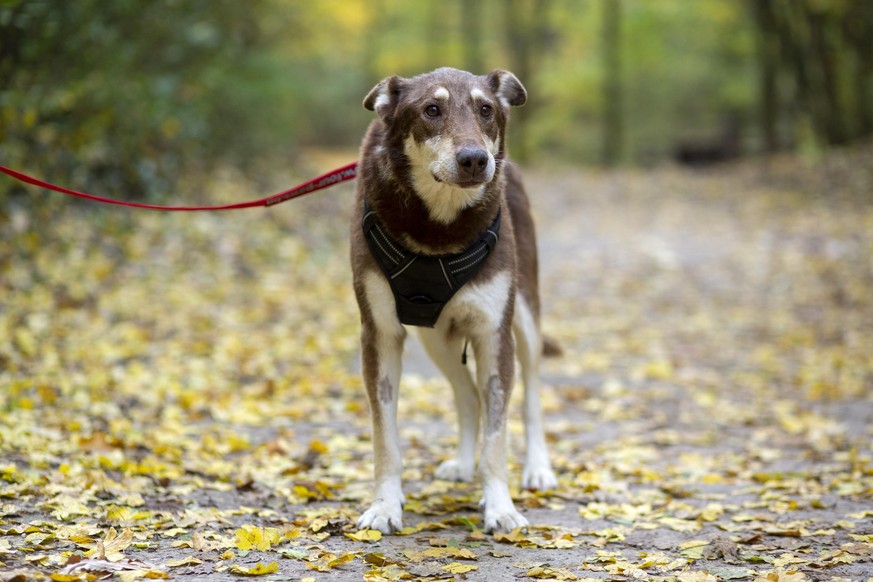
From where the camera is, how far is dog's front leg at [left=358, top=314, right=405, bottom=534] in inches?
169

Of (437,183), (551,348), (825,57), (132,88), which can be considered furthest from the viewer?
(825,57)

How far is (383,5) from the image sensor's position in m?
35.5

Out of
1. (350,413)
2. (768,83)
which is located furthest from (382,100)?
(768,83)

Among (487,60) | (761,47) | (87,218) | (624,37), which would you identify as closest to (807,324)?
(87,218)

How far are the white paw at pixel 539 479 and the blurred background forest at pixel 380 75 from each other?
3435mm

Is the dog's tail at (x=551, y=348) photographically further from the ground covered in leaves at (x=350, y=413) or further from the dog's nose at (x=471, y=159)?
the dog's nose at (x=471, y=159)

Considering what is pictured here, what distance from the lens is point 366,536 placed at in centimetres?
405

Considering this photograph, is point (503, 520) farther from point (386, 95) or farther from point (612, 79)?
point (612, 79)

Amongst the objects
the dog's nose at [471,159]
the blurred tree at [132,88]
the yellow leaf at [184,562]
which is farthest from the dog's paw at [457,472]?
the blurred tree at [132,88]

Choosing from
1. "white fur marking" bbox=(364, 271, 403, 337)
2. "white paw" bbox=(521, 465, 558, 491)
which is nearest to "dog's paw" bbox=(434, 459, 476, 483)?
"white paw" bbox=(521, 465, 558, 491)

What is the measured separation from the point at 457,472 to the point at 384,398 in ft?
A: 3.37

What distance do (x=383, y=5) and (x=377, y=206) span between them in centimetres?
3313

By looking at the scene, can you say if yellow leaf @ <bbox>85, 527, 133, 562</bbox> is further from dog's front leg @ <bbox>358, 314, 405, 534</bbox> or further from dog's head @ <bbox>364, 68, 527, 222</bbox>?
dog's head @ <bbox>364, 68, 527, 222</bbox>

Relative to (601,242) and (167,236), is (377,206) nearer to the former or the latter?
(167,236)
